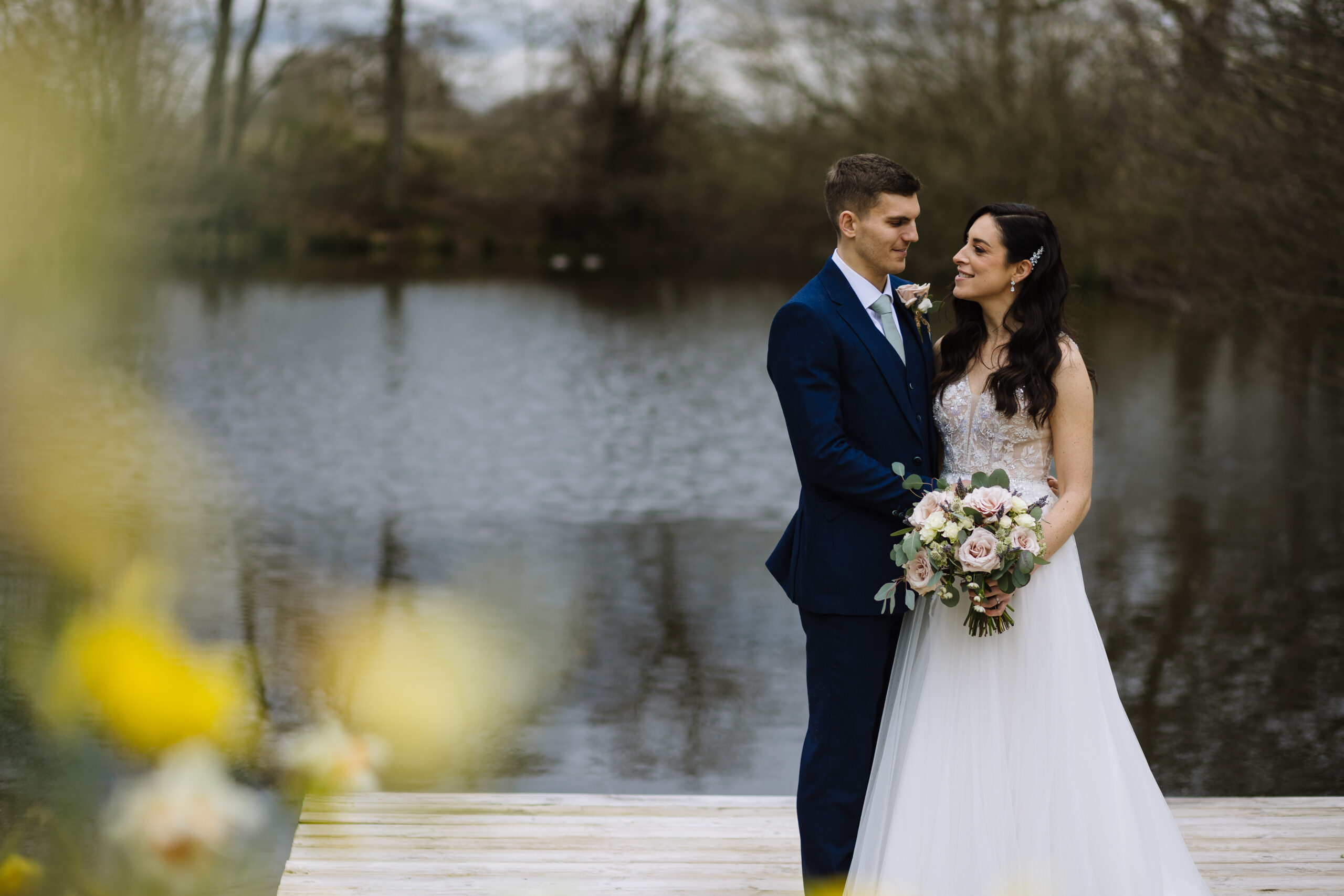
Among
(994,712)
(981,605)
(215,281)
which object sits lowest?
(215,281)

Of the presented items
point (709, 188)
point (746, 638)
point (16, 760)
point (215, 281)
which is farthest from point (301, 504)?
point (709, 188)

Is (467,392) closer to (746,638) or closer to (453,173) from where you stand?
(746,638)

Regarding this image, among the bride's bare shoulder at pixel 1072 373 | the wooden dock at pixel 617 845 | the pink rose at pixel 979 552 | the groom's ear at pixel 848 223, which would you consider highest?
the groom's ear at pixel 848 223

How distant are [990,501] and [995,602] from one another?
259 mm

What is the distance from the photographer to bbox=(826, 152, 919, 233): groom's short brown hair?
3.16 metres

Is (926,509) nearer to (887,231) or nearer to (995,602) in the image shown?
(995,602)

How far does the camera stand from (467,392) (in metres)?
16.8

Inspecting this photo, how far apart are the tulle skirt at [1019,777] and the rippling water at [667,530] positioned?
2.58ft

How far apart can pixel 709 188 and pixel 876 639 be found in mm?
43494

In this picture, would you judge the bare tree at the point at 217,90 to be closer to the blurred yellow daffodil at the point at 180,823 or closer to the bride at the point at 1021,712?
the bride at the point at 1021,712

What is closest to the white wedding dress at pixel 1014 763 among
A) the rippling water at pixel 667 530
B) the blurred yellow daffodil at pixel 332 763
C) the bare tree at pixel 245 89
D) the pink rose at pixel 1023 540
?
the pink rose at pixel 1023 540

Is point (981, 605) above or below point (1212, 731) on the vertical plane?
above

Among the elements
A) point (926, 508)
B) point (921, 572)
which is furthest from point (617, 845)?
point (926, 508)

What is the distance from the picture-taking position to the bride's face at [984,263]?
330 cm
